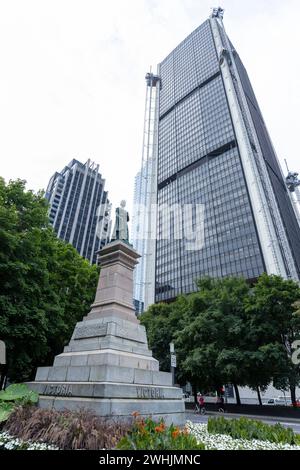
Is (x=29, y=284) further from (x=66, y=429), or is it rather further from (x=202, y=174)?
(x=202, y=174)

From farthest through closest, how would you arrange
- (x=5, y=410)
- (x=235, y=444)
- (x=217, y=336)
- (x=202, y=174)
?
(x=202, y=174) → (x=217, y=336) → (x=5, y=410) → (x=235, y=444)

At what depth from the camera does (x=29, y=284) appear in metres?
15.7

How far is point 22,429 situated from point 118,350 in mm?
3936

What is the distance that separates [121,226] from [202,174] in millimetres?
88638

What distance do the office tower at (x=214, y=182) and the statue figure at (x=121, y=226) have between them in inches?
2300

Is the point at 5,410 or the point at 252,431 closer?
the point at 5,410

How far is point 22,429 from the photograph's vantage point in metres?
6.17

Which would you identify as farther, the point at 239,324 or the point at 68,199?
the point at 68,199

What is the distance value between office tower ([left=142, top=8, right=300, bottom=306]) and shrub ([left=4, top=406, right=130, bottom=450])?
64987 millimetres

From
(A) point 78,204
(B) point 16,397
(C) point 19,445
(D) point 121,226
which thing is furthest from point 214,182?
(C) point 19,445

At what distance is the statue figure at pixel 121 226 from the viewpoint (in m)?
13.6

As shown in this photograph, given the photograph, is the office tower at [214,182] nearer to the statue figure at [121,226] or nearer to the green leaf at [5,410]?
the statue figure at [121,226]
